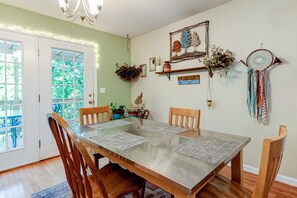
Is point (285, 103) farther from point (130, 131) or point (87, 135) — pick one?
point (87, 135)

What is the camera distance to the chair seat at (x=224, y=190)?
3.47ft

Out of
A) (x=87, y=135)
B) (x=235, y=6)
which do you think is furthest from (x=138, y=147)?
(x=235, y=6)

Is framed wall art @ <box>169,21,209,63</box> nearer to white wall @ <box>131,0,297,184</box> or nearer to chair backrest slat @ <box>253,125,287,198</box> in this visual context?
white wall @ <box>131,0,297,184</box>

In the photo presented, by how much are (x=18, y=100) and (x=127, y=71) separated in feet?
6.40

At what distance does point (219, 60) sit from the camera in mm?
2330

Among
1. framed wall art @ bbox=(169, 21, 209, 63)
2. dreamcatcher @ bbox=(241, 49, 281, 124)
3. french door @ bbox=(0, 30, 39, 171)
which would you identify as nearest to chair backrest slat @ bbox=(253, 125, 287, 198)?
dreamcatcher @ bbox=(241, 49, 281, 124)

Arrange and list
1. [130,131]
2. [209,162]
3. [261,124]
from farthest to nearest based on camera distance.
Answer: [261,124], [130,131], [209,162]

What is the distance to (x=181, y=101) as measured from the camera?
3025 mm

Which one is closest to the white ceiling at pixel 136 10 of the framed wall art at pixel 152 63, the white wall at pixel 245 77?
the white wall at pixel 245 77

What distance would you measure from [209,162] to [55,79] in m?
2.79

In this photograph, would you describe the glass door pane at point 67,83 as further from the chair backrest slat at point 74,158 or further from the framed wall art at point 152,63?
the chair backrest slat at point 74,158

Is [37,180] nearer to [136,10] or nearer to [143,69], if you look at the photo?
[143,69]

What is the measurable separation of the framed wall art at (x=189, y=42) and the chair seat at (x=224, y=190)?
2012 millimetres

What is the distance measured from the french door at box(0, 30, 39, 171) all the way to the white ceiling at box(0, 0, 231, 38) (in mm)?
496
